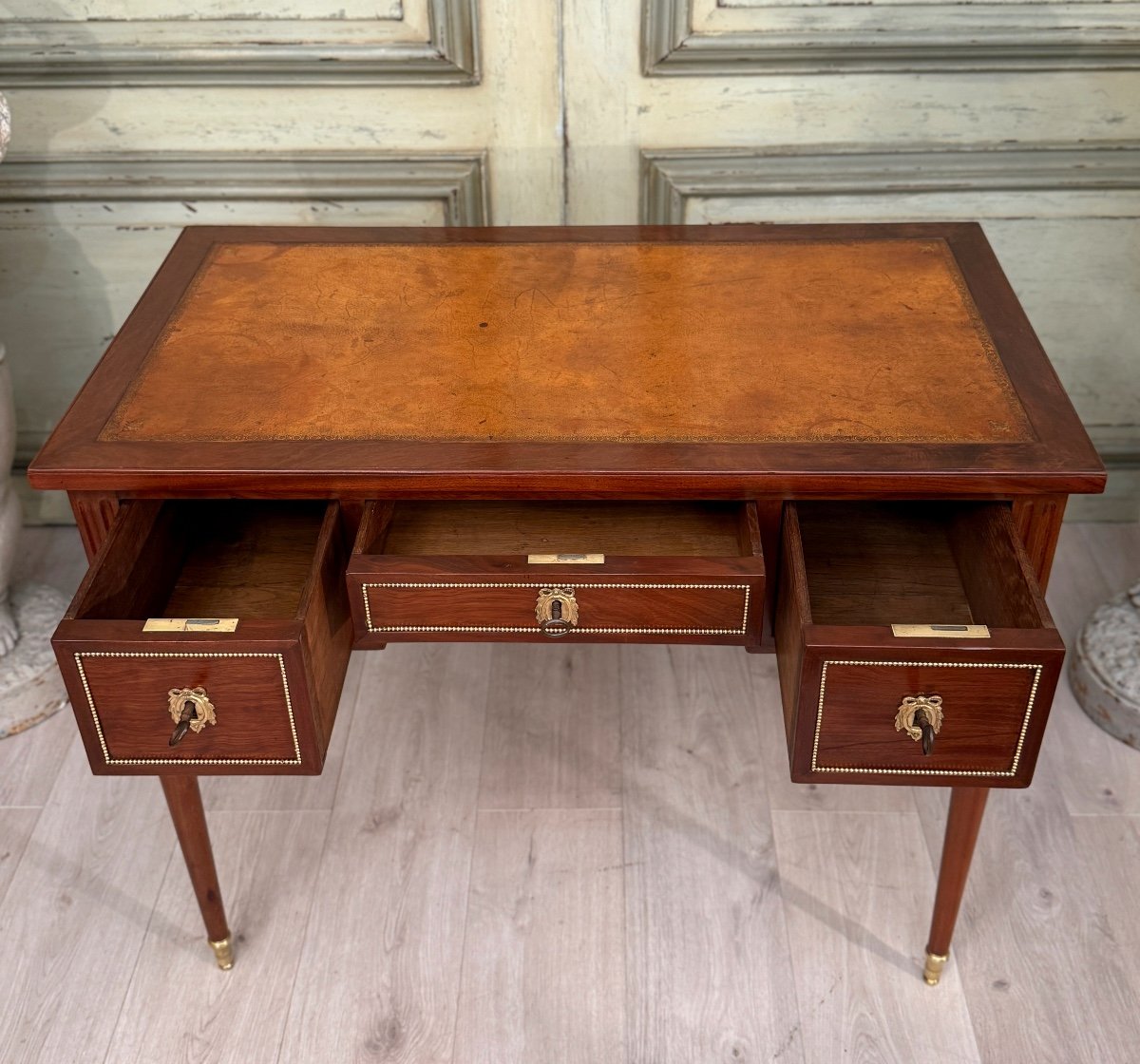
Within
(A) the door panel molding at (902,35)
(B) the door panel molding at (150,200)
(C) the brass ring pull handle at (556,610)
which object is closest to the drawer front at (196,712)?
(C) the brass ring pull handle at (556,610)

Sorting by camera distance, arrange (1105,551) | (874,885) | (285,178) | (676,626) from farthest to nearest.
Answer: (1105,551) < (285,178) < (874,885) < (676,626)

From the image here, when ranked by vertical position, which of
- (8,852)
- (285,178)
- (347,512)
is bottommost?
(8,852)

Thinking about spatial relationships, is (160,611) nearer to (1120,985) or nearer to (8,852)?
(8,852)

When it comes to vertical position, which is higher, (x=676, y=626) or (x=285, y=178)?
(x=285, y=178)

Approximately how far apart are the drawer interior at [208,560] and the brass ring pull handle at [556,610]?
0.23 metres

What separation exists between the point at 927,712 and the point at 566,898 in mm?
591

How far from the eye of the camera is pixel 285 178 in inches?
70.2

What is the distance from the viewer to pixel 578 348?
4.42ft

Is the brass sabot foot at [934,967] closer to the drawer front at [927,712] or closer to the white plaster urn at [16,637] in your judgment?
the drawer front at [927,712]

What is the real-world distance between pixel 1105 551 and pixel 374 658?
123cm

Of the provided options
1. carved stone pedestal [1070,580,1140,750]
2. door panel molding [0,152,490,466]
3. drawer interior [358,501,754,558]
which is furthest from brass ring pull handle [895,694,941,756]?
door panel molding [0,152,490,466]

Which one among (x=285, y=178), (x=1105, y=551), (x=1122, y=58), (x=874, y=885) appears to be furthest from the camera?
(x=1105, y=551)

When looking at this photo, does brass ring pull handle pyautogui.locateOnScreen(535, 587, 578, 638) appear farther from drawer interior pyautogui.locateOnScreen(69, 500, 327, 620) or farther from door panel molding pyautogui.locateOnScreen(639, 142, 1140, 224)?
door panel molding pyautogui.locateOnScreen(639, 142, 1140, 224)

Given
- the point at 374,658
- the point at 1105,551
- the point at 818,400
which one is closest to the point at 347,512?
the point at 818,400
